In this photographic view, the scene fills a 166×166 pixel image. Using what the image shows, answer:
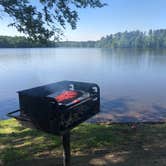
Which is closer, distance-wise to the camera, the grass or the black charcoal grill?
the black charcoal grill

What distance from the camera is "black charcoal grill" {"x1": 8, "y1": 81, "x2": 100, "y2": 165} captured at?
1973 mm

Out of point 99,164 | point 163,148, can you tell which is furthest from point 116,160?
point 163,148

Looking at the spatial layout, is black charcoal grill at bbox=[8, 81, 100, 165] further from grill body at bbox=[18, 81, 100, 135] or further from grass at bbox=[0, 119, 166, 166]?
grass at bbox=[0, 119, 166, 166]

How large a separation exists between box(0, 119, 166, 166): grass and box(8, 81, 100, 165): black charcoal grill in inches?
27.6

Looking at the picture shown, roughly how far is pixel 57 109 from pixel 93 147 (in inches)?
70.0

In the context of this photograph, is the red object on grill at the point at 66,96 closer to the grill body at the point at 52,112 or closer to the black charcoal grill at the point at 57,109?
the black charcoal grill at the point at 57,109

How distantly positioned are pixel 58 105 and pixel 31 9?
202 cm

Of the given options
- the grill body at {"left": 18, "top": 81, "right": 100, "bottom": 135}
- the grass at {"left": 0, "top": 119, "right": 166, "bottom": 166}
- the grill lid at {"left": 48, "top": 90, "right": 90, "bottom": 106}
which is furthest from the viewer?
the grass at {"left": 0, "top": 119, "right": 166, "bottom": 166}

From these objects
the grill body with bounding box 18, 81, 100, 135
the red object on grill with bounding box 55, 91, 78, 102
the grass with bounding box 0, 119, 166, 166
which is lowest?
the grass with bounding box 0, 119, 166, 166

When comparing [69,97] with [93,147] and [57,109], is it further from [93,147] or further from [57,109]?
[93,147]

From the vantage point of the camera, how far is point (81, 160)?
3021mm

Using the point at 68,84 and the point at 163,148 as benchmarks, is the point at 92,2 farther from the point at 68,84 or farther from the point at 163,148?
the point at 163,148

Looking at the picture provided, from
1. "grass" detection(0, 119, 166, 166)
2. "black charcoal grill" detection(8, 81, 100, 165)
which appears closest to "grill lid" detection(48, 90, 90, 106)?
"black charcoal grill" detection(8, 81, 100, 165)

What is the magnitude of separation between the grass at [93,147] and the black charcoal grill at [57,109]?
2.30 feet
